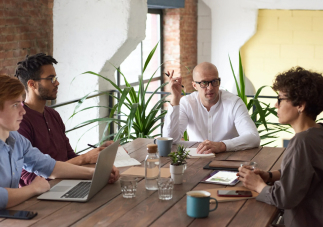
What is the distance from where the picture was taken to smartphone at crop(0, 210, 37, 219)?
1.62m

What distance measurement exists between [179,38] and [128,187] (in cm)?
508

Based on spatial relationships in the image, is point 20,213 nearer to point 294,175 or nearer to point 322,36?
point 294,175

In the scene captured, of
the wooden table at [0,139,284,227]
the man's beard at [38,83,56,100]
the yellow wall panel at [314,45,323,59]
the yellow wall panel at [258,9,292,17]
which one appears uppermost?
the yellow wall panel at [258,9,292,17]

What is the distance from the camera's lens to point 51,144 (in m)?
2.59

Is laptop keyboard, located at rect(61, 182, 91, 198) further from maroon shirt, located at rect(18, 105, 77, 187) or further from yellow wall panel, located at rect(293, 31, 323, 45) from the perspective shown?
yellow wall panel, located at rect(293, 31, 323, 45)

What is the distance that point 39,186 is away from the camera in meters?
1.88

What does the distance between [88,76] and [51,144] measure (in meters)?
2.06

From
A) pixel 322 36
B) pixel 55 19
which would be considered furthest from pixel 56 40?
pixel 322 36

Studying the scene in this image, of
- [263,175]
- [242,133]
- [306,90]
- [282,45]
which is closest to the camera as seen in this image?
[306,90]

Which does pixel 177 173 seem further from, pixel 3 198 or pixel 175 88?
pixel 175 88

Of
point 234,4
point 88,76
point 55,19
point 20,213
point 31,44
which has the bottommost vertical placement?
point 20,213

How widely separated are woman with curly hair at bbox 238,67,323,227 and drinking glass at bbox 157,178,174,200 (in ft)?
1.18

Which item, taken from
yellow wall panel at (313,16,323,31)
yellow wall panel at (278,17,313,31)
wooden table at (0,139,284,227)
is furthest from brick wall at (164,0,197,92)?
wooden table at (0,139,284,227)

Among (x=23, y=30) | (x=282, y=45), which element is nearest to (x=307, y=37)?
(x=282, y=45)
